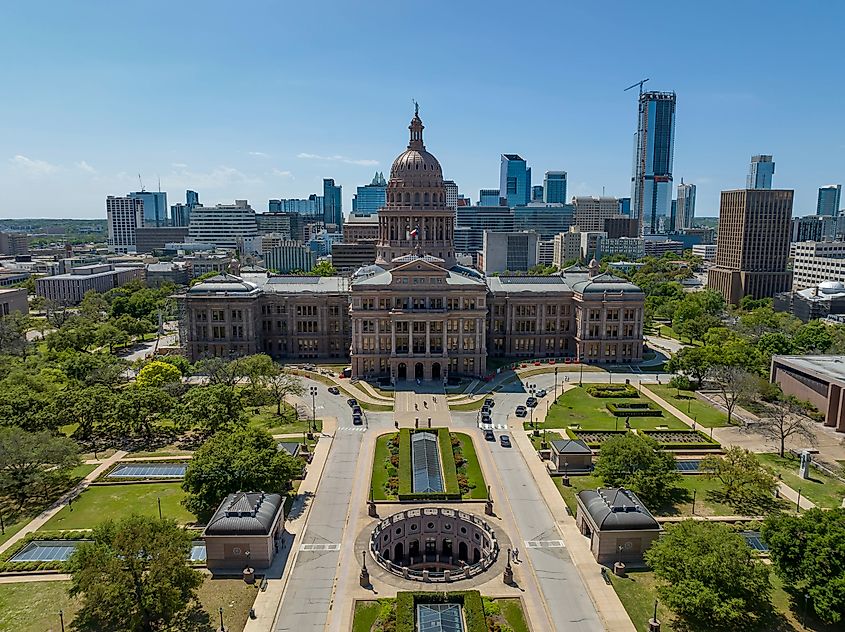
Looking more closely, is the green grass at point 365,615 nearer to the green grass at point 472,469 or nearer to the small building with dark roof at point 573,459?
the green grass at point 472,469

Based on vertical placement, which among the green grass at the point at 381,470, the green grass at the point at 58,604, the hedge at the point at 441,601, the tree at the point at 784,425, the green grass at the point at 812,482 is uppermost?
the tree at the point at 784,425

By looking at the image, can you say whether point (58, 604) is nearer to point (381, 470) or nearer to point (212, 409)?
point (212, 409)

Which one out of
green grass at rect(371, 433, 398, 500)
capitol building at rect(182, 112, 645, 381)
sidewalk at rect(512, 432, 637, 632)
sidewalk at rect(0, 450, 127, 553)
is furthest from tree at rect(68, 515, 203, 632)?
capitol building at rect(182, 112, 645, 381)

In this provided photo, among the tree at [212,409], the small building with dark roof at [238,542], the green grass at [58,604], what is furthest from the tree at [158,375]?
the small building with dark roof at [238,542]

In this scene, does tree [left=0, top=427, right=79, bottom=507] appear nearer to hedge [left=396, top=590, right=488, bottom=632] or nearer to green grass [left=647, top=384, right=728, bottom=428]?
hedge [left=396, top=590, right=488, bottom=632]

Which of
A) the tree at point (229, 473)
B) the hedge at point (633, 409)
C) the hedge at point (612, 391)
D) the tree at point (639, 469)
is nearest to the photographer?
the tree at point (229, 473)

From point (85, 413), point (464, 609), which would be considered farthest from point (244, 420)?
point (464, 609)

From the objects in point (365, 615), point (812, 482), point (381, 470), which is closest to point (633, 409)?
point (812, 482)
